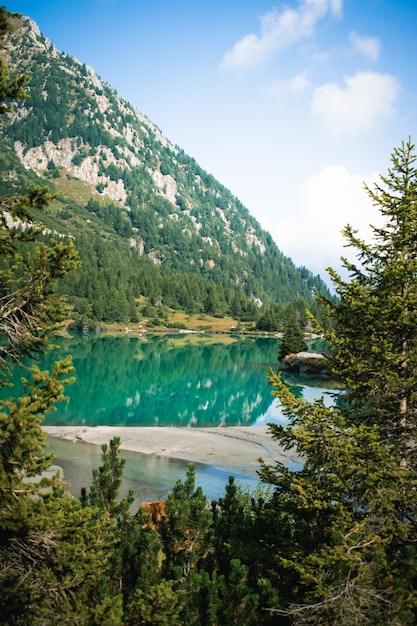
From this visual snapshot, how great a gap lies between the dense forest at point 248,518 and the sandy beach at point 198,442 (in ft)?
77.3

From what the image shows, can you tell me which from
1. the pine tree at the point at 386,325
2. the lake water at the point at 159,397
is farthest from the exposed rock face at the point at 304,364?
the pine tree at the point at 386,325

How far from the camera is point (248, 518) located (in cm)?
1116

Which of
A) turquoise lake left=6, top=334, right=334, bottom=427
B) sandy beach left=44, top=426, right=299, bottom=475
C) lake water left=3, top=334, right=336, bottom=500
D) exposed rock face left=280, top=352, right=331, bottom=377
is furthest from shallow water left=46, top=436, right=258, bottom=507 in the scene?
exposed rock face left=280, top=352, right=331, bottom=377

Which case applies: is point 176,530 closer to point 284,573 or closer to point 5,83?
point 284,573

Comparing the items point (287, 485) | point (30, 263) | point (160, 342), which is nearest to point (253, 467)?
point (287, 485)

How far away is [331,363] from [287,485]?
3.08 metres

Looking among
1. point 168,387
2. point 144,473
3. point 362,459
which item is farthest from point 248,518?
point 168,387

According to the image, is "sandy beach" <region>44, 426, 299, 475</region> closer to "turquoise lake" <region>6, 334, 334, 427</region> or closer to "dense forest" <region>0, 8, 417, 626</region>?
"turquoise lake" <region>6, 334, 334, 427</region>

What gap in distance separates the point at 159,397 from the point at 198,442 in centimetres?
2496

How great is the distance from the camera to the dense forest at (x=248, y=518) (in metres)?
6.67

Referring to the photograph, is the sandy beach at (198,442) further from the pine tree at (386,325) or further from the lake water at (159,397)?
the pine tree at (386,325)

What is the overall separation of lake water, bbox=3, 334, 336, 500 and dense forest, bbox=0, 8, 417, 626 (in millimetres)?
17190

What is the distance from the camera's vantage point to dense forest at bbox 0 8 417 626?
21.9ft

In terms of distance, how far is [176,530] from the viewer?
9.84 metres
